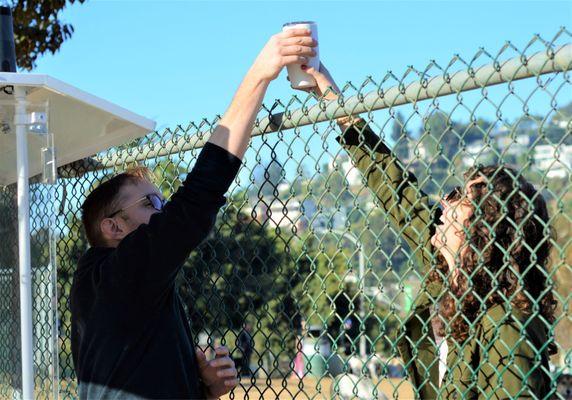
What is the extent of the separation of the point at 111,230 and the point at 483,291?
1268mm

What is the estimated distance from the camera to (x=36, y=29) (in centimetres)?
1065

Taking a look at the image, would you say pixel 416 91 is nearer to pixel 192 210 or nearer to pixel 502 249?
pixel 502 249

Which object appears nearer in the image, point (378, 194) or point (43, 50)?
point (378, 194)

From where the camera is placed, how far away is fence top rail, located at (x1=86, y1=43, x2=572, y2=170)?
262cm

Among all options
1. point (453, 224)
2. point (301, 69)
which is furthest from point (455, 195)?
point (301, 69)

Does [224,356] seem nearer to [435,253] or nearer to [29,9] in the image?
[435,253]

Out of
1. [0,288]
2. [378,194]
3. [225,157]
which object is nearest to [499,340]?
[378,194]

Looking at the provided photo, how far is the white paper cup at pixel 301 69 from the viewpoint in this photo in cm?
313

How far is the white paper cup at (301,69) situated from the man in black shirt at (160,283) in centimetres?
3

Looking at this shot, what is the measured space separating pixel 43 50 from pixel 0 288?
721 cm

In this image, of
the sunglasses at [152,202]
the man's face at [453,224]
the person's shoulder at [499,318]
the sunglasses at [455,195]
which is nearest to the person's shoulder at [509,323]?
the person's shoulder at [499,318]

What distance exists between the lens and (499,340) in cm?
275

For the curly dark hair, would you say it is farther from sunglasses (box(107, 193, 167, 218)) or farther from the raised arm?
sunglasses (box(107, 193, 167, 218))

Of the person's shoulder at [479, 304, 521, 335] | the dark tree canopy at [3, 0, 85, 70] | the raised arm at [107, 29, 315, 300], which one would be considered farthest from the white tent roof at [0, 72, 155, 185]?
the dark tree canopy at [3, 0, 85, 70]
